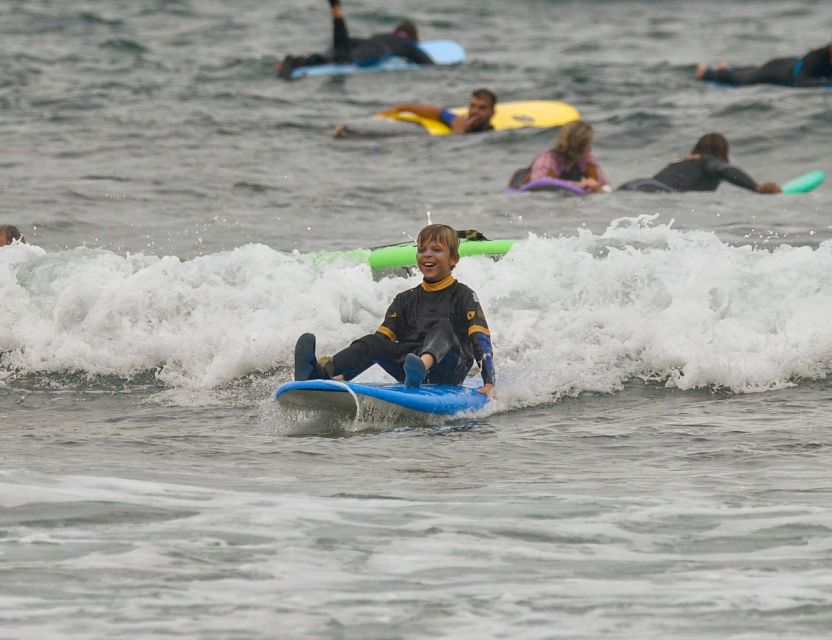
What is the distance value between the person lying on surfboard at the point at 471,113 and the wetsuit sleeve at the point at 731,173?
13.0ft

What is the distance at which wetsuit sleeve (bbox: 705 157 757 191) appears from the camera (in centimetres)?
1334

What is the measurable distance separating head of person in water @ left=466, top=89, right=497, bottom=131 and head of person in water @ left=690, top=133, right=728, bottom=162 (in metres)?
3.64

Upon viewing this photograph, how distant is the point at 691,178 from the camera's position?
13.6 m

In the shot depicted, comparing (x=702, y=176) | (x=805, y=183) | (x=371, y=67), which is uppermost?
(x=371, y=67)

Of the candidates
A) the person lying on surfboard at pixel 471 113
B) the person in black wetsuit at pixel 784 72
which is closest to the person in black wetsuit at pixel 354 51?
the person lying on surfboard at pixel 471 113

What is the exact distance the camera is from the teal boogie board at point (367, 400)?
705cm

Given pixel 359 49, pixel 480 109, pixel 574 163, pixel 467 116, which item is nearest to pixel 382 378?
pixel 574 163

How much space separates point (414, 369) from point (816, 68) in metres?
13.8

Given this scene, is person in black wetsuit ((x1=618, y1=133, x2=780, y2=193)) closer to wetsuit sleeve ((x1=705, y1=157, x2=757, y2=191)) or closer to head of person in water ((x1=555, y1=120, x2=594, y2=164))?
wetsuit sleeve ((x1=705, y1=157, x2=757, y2=191))

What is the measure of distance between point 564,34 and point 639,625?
24078 millimetres

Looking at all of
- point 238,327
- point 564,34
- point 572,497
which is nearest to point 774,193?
point 238,327

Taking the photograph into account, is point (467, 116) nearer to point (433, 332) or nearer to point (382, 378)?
point (382, 378)

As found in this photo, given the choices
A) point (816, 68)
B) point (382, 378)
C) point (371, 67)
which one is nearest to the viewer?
point (382, 378)

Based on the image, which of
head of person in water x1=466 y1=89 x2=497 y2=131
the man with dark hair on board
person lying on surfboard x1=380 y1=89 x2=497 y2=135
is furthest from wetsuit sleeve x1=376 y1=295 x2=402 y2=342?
head of person in water x1=466 y1=89 x2=497 y2=131
